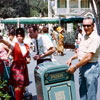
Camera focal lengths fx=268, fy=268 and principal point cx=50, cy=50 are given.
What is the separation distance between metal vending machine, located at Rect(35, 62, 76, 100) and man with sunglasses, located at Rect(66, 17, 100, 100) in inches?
5.4

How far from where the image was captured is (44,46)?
4.45 m

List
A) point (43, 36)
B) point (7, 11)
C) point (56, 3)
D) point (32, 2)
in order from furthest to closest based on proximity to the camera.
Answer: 1. point (32, 2)
2. point (56, 3)
3. point (7, 11)
4. point (43, 36)

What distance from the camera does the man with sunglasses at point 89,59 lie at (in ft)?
12.2

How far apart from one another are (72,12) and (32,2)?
10.2 metres

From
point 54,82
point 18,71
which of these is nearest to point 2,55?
point 18,71

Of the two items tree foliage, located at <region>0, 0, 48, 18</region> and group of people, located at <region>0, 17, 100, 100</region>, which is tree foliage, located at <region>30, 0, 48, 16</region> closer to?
tree foliage, located at <region>0, 0, 48, 18</region>

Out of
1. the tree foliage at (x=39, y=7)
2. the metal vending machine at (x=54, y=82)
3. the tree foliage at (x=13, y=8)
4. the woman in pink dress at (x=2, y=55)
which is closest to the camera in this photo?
the metal vending machine at (x=54, y=82)

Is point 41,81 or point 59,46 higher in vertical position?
point 41,81

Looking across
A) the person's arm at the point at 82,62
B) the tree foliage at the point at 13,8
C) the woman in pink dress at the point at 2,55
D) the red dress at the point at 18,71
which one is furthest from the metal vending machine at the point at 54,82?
the tree foliage at the point at 13,8

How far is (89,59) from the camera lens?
3705mm

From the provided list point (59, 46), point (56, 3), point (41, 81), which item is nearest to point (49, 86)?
point (41, 81)

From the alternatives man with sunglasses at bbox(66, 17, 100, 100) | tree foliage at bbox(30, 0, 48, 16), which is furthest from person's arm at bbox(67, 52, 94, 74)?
tree foliage at bbox(30, 0, 48, 16)

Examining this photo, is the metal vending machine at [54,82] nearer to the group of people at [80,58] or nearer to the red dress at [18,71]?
the group of people at [80,58]

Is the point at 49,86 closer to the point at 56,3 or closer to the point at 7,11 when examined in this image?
the point at 7,11
